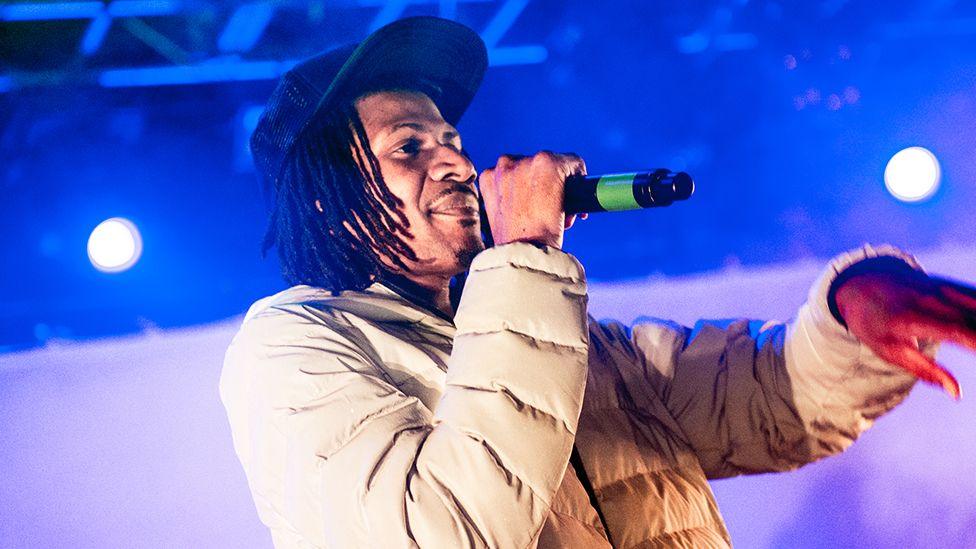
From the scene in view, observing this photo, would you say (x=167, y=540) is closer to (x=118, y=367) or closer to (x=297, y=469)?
(x=118, y=367)

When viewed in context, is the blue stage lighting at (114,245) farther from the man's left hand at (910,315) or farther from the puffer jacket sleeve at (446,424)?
the man's left hand at (910,315)

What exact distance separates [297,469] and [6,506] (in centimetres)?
A: 102

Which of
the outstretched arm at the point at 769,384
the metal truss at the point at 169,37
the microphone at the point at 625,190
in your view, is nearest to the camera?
the microphone at the point at 625,190

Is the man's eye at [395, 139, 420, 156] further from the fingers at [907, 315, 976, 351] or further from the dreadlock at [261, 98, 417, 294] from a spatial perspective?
the fingers at [907, 315, 976, 351]

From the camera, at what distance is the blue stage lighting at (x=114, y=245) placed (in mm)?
1646

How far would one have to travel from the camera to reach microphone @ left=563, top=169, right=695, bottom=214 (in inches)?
39.2

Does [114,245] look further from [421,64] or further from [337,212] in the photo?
[421,64]

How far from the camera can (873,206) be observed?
79.7 inches

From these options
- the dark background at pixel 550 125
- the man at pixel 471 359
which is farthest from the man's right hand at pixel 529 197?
the dark background at pixel 550 125

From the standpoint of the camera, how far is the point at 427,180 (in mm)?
1288

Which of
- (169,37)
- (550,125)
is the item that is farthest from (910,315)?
(169,37)

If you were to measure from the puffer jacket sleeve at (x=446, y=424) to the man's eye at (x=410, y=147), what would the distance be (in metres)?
0.39

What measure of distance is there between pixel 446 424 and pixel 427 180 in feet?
1.63

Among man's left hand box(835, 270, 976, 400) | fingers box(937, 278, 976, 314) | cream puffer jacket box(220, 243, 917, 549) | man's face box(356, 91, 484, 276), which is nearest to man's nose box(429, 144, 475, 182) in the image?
man's face box(356, 91, 484, 276)
